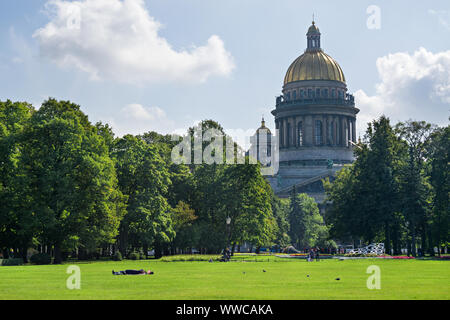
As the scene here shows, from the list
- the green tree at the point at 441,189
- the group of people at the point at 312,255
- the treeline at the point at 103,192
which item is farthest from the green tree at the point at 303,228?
the group of people at the point at 312,255

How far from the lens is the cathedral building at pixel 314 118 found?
520 ft

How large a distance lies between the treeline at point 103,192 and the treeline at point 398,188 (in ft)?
35.7

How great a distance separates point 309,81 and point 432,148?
82.9 metres

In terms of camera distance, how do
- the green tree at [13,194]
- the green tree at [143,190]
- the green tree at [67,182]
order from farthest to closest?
the green tree at [143,190]
the green tree at [67,182]
the green tree at [13,194]

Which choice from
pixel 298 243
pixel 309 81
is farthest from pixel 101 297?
pixel 309 81

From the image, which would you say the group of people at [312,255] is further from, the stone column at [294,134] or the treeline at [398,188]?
the stone column at [294,134]

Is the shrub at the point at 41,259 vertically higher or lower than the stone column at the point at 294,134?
lower

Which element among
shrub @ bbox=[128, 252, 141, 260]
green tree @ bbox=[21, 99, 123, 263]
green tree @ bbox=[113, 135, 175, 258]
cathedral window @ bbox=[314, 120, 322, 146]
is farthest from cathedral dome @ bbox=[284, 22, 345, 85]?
green tree @ bbox=[21, 99, 123, 263]

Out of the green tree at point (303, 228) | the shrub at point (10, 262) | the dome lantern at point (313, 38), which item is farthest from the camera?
the dome lantern at point (313, 38)

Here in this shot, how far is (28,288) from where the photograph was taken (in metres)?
25.5

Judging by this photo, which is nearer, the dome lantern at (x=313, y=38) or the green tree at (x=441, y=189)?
the green tree at (x=441, y=189)

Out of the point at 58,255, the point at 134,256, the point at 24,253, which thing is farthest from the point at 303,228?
the point at 58,255

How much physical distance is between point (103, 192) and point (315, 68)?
106203mm
